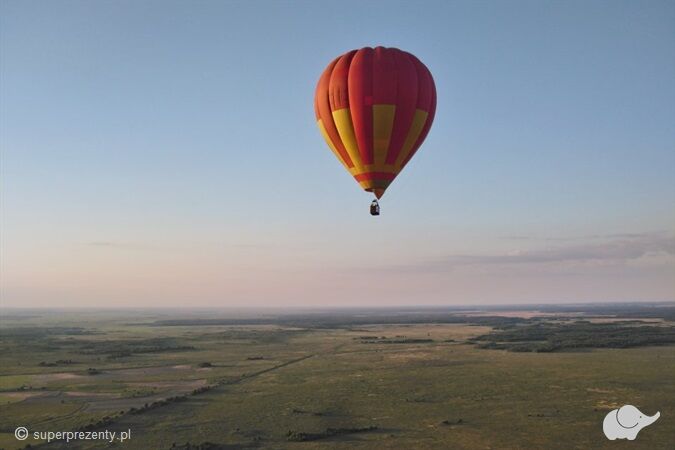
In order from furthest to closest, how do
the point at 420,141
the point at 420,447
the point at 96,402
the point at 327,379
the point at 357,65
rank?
the point at 327,379 < the point at 96,402 < the point at 420,447 < the point at 420,141 < the point at 357,65

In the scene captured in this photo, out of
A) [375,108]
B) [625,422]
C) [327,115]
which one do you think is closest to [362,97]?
[375,108]

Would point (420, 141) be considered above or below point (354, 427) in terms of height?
above

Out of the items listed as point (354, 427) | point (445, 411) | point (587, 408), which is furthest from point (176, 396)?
point (587, 408)

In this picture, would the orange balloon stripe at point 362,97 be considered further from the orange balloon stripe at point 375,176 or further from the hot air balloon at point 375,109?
the orange balloon stripe at point 375,176

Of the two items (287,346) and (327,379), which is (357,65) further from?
(287,346)

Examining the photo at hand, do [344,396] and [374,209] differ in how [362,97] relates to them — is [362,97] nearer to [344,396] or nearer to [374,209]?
[374,209]

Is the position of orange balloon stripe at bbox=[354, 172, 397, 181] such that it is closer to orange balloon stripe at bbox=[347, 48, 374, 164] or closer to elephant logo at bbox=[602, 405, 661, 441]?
orange balloon stripe at bbox=[347, 48, 374, 164]
